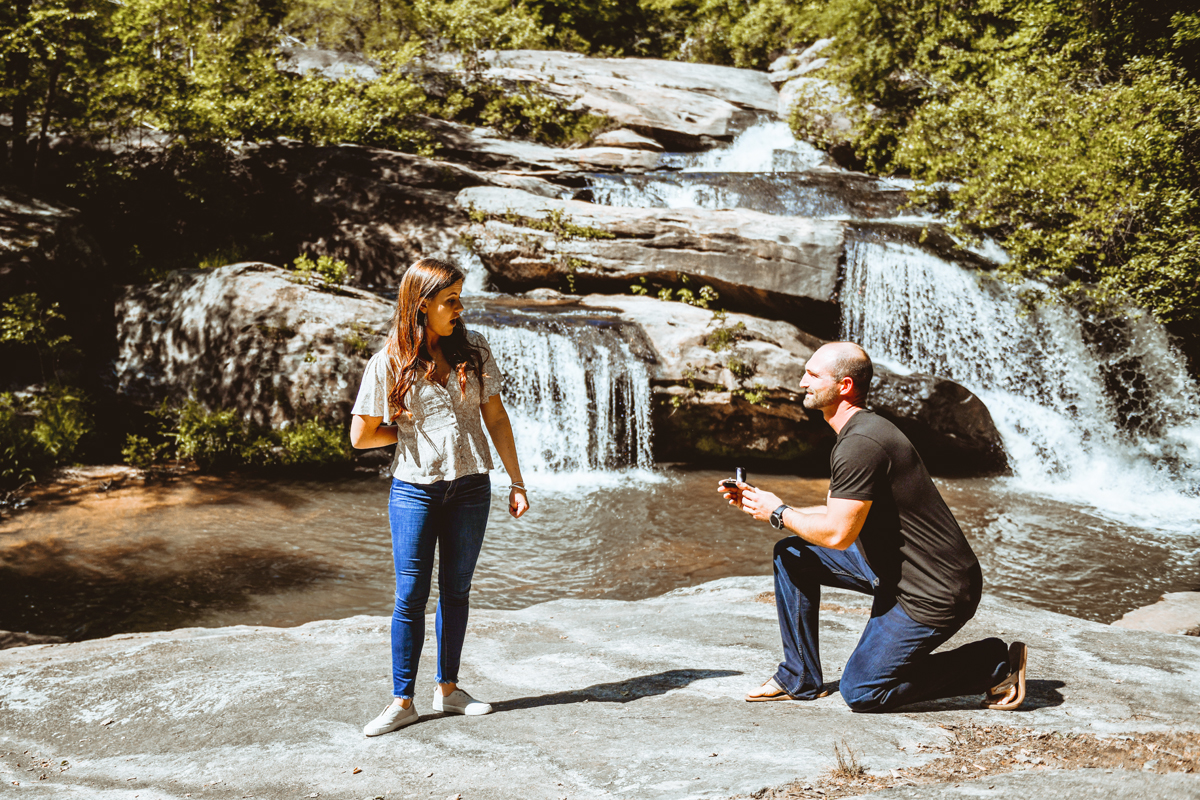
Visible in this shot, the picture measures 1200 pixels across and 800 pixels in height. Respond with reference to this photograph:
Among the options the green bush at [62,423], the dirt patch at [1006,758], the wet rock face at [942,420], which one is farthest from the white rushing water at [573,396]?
the dirt patch at [1006,758]

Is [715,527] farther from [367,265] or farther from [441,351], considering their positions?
[367,265]

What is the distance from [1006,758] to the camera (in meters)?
2.72

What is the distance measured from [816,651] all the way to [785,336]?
28.4ft

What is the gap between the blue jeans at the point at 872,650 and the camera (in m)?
3.22

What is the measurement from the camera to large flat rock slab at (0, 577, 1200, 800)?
2.81 meters

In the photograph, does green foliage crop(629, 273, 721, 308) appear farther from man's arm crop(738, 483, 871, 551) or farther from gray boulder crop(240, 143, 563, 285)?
man's arm crop(738, 483, 871, 551)

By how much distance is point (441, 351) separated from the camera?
3.38m

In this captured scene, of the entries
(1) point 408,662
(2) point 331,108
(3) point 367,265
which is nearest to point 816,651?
(1) point 408,662

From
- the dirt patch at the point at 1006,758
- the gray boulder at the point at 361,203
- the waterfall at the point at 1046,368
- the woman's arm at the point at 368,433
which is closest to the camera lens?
the dirt patch at the point at 1006,758

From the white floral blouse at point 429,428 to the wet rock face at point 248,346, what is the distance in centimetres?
770

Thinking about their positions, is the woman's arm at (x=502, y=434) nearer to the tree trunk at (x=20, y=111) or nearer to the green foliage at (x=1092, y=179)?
the green foliage at (x=1092, y=179)

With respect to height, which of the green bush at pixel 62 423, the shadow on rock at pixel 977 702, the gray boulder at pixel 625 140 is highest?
the gray boulder at pixel 625 140

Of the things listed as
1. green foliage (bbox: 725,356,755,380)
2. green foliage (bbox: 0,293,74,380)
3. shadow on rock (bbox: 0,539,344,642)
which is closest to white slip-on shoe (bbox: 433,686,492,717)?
shadow on rock (bbox: 0,539,344,642)

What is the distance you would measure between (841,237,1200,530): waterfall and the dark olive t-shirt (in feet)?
28.7
